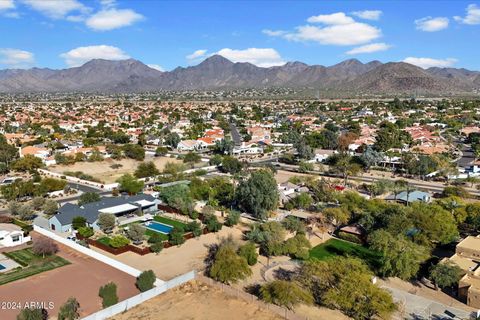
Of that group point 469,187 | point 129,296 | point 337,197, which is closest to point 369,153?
point 469,187

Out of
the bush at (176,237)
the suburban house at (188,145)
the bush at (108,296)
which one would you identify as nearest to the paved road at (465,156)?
the suburban house at (188,145)

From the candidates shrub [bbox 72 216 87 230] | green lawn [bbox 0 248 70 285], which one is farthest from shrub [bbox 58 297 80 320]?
shrub [bbox 72 216 87 230]

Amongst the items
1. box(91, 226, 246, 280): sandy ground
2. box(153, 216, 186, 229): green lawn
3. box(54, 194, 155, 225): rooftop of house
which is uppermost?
box(54, 194, 155, 225): rooftop of house

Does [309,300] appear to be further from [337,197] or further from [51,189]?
[51,189]

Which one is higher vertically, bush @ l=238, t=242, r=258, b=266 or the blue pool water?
bush @ l=238, t=242, r=258, b=266

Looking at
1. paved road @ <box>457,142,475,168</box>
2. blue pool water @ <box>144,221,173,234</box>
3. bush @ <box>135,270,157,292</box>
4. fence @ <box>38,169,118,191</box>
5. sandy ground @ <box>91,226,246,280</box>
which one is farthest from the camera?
paved road @ <box>457,142,475,168</box>

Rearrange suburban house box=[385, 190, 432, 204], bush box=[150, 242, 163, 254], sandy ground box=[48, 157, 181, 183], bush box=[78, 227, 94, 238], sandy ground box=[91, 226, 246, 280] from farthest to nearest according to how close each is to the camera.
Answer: sandy ground box=[48, 157, 181, 183], suburban house box=[385, 190, 432, 204], bush box=[78, 227, 94, 238], bush box=[150, 242, 163, 254], sandy ground box=[91, 226, 246, 280]

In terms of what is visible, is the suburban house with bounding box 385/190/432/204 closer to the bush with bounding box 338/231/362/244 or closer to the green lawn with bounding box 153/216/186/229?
the bush with bounding box 338/231/362/244
